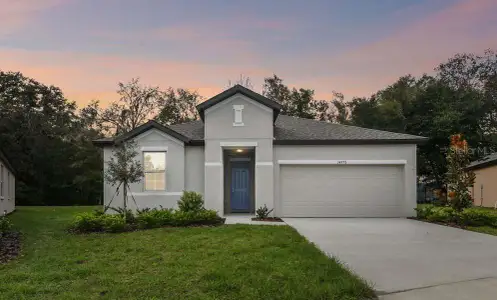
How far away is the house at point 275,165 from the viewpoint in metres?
16.4

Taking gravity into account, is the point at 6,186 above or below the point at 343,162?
below

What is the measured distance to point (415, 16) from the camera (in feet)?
48.2

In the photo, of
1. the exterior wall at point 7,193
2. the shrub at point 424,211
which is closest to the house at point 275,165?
the shrub at point 424,211

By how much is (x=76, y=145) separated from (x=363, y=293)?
35.7 meters

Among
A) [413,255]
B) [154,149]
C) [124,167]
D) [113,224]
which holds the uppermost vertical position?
[154,149]

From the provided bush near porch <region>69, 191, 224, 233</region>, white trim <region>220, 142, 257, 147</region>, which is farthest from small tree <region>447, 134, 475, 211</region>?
bush near porch <region>69, 191, 224, 233</region>

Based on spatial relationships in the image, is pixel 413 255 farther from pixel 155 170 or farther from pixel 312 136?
pixel 155 170

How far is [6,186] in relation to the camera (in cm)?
1853

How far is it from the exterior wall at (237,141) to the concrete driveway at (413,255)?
2671 mm

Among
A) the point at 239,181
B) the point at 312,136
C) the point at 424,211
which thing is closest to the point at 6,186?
the point at 239,181

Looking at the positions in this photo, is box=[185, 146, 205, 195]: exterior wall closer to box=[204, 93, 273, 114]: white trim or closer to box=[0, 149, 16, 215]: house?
box=[204, 93, 273, 114]: white trim

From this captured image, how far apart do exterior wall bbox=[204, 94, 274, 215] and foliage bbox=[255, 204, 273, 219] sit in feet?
0.65

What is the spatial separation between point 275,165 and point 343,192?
2.94m

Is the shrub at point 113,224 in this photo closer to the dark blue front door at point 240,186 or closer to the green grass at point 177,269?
the green grass at point 177,269
